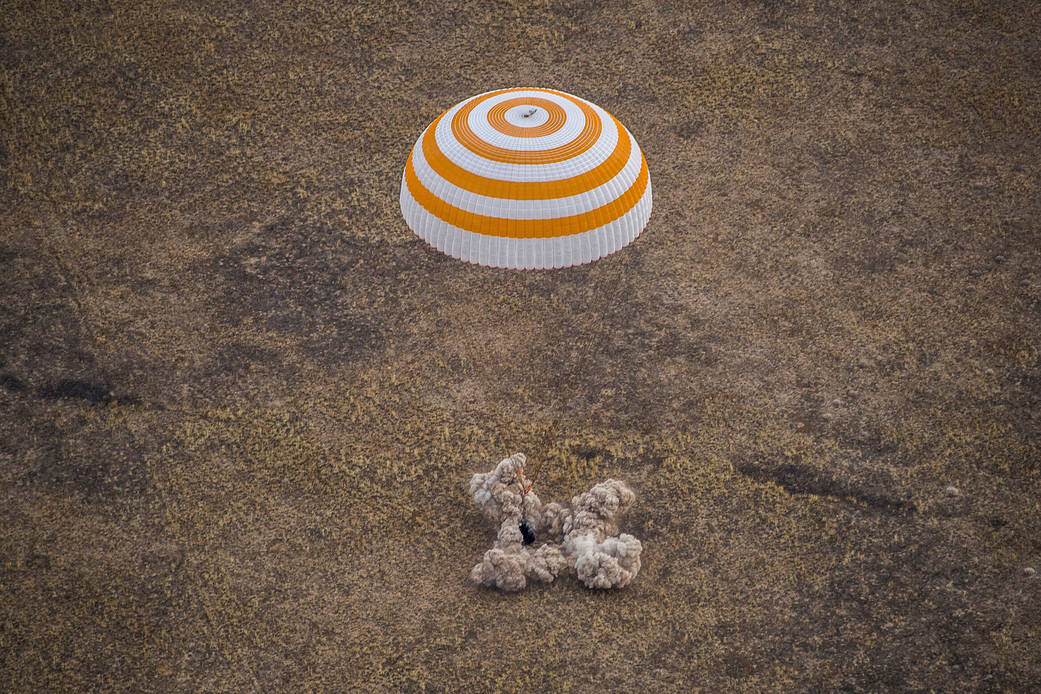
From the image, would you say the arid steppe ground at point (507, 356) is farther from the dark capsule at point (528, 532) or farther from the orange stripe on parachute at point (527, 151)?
the orange stripe on parachute at point (527, 151)

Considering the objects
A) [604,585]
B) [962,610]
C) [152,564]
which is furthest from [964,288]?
[152,564]

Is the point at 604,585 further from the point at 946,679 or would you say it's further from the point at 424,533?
the point at 946,679

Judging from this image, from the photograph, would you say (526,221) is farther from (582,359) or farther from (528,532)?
(528,532)

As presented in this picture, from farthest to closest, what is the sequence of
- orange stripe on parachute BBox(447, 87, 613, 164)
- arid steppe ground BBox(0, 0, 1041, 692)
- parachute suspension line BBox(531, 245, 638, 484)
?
parachute suspension line BBox(531, 245, 638, 484) → orange stripe on parachute BBox(447, 87, 613, 164) → arid steppe ground BBox(0, 0, 1041, 692)

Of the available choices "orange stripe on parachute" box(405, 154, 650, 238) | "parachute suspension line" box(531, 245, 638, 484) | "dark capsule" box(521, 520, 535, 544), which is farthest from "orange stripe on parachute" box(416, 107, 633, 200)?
"dark capsule" box(521, 520, 535, 544)

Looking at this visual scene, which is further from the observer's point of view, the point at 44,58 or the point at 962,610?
the point at 44,58

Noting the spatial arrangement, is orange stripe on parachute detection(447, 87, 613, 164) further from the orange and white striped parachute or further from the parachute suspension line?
the parachute suspension line
